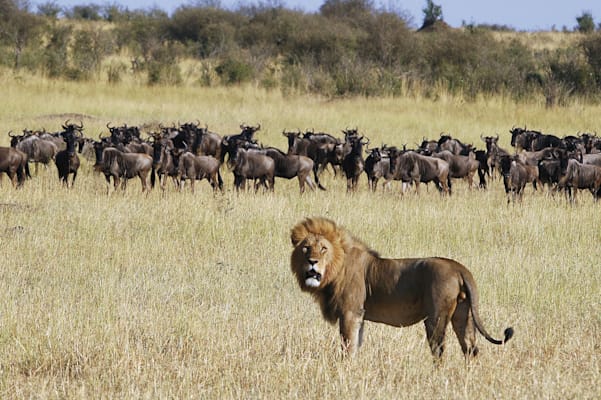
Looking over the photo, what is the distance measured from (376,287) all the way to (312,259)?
63cm

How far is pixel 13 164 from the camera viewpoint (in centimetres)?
1919

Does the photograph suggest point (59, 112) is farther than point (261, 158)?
Yes

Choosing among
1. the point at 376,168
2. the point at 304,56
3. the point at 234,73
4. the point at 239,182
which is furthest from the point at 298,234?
the point at 304,56

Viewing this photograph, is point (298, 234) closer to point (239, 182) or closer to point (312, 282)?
point (312, 282)

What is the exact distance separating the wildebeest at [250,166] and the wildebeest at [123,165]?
184 centimetres

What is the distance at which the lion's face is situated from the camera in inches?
269

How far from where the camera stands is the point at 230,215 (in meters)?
14.6

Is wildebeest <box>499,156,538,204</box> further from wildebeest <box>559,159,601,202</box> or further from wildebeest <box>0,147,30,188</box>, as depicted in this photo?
wildebeest <box>0,147,30,188</box>

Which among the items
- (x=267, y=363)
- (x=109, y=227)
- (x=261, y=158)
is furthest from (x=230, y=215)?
(x=267, y=363)

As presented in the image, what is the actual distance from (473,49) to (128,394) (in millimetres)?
42932

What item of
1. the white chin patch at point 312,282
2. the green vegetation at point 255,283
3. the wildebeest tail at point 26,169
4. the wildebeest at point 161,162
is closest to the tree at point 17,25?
the green vegetation at point 255,283

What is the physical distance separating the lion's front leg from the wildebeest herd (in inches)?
445

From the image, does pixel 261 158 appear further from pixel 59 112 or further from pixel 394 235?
pixel 59 112

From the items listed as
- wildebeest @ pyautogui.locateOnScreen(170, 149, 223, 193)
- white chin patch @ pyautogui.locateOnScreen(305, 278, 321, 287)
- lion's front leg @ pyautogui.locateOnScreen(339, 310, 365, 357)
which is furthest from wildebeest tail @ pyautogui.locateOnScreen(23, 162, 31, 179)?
white chin patch @ pyautogui.locateOnScreen(305, 278, 321, 287)
